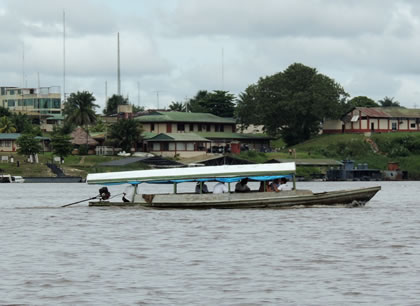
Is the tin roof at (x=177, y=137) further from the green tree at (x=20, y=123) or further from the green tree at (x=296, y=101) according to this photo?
the green tree at (x=20, y=123)

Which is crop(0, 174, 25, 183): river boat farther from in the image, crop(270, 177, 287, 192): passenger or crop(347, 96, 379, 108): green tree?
crop(347, 96, 379, 108): green tree

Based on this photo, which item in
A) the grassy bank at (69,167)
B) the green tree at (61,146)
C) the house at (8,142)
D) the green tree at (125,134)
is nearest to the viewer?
the grassy bank at (69,167)

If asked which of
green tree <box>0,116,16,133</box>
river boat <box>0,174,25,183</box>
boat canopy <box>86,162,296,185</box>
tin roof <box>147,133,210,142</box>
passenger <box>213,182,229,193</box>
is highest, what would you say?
green tree <box>0,116,16,133</box>

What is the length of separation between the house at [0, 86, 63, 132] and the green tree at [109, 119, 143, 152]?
37124 millimetres

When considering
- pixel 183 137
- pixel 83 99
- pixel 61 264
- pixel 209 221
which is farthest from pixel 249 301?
pixel 83 99

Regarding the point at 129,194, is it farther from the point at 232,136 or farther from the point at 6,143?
the point at 232,136

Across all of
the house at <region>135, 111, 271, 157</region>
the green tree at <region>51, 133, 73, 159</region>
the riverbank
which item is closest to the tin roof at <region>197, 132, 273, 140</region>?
the house at <region>135, 111, 271, 157</region>

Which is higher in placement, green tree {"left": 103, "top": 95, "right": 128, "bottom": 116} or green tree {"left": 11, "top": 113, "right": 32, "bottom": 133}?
green tree {"left": 103, "top": 95, "right": 128, "bottom": 116}

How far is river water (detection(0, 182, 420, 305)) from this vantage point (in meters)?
22.7

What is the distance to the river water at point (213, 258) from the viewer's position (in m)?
22.7

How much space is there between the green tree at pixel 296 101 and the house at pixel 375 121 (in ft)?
11.3

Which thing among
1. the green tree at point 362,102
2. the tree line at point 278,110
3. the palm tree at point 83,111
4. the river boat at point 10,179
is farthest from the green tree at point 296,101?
the river boat at point 10,179

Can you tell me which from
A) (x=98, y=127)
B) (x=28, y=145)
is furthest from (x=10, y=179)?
(x=98, y=127)

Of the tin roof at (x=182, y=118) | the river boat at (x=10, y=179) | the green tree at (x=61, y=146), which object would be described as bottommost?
the river boat at (x=10, y=179)
